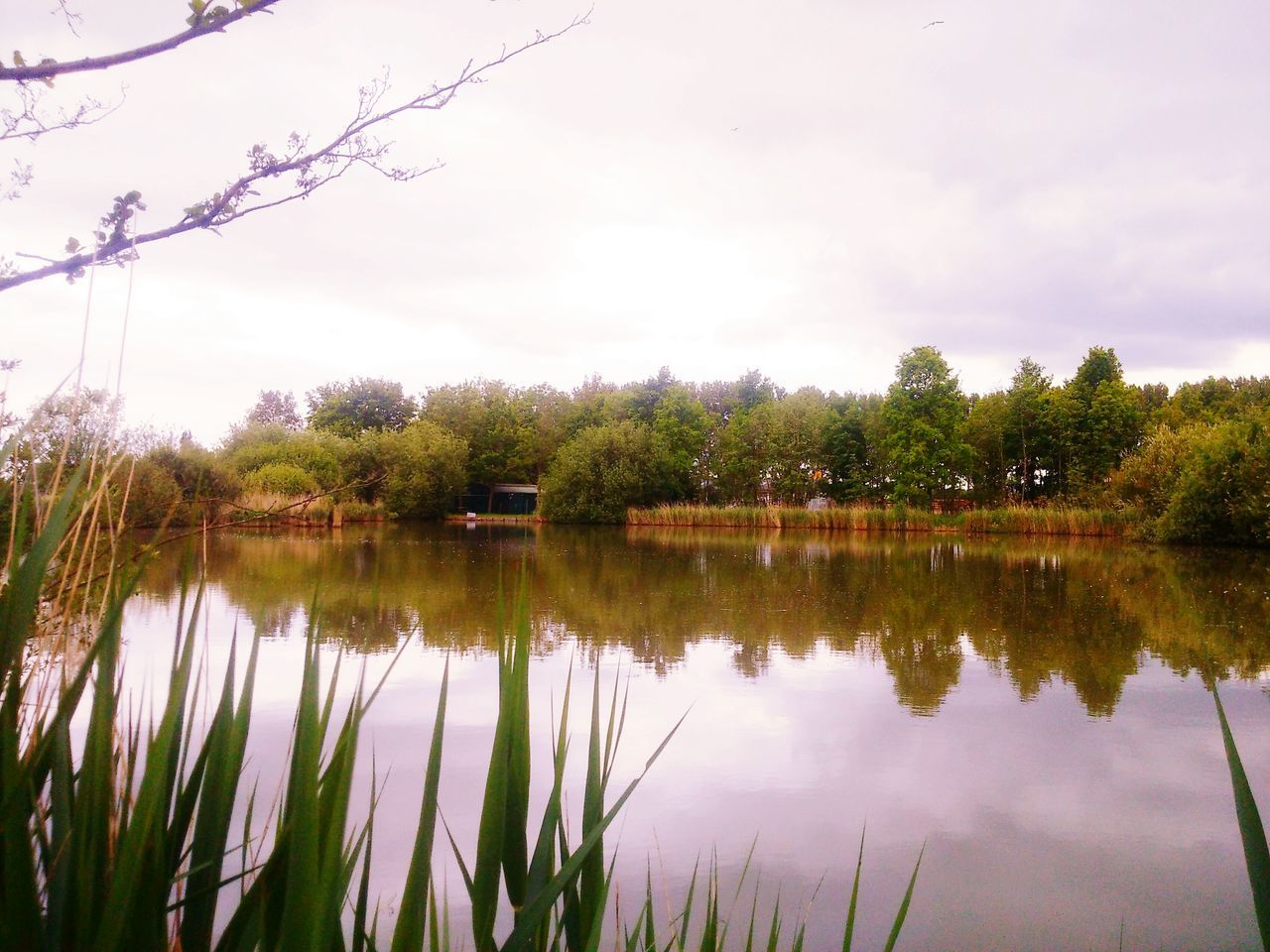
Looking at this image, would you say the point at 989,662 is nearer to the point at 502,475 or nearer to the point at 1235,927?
the point at 1235,927

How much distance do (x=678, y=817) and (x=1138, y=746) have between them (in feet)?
7.56

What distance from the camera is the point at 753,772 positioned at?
11.5 ft

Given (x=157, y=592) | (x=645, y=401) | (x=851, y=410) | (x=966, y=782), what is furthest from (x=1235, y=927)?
(x=645, y=401)

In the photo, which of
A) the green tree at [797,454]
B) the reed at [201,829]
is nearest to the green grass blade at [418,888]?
the reed at [201,829]

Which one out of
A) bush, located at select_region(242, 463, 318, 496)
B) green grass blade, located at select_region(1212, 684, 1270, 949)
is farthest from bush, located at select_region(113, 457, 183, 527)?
bush, located at select_region(242, 463, 318, 496)

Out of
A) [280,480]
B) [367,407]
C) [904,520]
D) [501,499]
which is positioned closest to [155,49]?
[280,480]

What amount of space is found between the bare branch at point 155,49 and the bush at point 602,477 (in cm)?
2891

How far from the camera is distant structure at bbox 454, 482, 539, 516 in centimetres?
3943

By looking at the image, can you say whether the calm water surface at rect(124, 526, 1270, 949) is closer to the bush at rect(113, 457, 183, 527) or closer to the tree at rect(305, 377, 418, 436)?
the bush at rect(113, 457, 183, 527)

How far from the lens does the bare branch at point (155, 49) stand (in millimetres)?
1417

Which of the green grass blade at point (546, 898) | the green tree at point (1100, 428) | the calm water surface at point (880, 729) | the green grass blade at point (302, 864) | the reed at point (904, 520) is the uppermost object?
the green tree at point (1100, 428)

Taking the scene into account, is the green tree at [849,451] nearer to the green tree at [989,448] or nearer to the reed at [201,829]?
the green tree at [989,448]

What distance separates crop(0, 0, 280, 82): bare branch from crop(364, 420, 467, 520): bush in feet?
97.1

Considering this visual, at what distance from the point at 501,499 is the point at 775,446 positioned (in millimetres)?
14143
